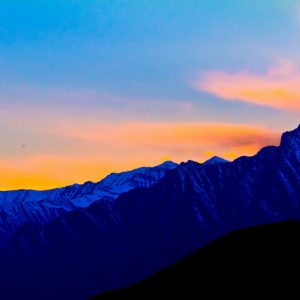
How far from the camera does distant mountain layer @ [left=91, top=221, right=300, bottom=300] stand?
146625 millimetres

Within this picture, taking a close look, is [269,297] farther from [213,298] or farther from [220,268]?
[220,268]

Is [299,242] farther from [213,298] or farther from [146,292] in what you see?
[146,292]

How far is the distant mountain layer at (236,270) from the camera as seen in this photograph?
481 feet

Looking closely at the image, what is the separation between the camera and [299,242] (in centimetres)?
16112

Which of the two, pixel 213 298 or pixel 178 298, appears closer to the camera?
pixel 213 298

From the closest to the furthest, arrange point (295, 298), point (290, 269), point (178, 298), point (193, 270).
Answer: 1. point (295, 298)
2. point (290, 269)
3. point (178, 298)
4. point (193, 270)

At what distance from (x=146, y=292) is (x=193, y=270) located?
10798 mm

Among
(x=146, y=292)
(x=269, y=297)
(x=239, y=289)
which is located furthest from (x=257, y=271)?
(x=146, y=292)

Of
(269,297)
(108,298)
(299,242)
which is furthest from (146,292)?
(269,297)

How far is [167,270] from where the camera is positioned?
605ft

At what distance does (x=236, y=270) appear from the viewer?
160 m

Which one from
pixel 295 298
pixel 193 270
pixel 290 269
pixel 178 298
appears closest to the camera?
pixel 295 298

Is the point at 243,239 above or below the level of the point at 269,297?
above

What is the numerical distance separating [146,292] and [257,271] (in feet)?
101
